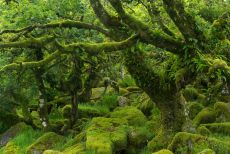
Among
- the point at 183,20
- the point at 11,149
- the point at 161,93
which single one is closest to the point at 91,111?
the point at 11,149

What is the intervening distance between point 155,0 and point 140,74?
249 centimetres

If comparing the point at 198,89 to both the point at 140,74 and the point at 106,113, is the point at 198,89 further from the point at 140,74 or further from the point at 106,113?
the point at 140,74

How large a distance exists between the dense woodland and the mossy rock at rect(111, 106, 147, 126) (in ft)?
0.14

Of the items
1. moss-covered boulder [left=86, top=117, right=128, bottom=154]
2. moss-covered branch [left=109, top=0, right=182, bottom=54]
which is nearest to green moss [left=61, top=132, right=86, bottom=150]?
→ moss-covered boulder [left=86, top=117, right=128, bottom=154]

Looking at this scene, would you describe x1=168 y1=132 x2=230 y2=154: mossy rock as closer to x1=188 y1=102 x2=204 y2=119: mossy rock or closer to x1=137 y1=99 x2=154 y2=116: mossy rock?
x1=188 y1=102 x2=204 y2=119: mossy rock

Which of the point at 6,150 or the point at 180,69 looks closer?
the point at 180,69

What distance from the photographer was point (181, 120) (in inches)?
603

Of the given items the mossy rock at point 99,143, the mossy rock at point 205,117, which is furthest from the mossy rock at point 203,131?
the mossy rock at point 99,143

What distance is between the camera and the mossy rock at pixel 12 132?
20.3 meters

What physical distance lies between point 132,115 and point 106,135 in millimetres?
3223

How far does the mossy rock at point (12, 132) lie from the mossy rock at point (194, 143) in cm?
851

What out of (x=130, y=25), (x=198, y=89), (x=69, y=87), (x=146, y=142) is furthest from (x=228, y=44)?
(x=198, y=89)

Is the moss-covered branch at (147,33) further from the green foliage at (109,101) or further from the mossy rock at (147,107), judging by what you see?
the green foliage at (109,101)

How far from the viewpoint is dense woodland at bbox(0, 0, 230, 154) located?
13.2 metres
